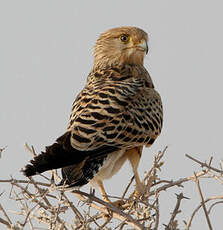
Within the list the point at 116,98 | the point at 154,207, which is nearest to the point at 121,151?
the point at 116,98

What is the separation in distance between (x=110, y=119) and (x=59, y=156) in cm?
77

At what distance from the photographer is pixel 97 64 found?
6.02m

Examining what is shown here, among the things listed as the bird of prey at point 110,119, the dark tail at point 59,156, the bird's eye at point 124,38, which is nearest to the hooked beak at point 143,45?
the bird of prey at point 110,119

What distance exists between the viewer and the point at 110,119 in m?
4.66

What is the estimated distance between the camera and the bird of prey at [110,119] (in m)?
4.19

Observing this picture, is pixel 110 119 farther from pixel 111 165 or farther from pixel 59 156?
pixel 59 156

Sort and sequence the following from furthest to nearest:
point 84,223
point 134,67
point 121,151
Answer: point 134,67 < point 121,151 < point 84,223

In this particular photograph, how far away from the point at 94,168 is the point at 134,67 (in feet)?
5.65

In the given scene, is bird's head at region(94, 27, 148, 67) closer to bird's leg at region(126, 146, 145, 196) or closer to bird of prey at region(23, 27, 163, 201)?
bird of prey at region(23, 27, 163, 201)

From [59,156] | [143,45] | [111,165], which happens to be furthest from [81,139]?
[143,45]

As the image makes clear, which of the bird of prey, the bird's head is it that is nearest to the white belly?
the bird of prey

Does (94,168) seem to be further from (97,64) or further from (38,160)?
(97,64)

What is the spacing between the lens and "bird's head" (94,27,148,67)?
5.82 metres

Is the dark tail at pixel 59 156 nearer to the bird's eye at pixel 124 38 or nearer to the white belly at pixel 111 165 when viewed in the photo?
the white belly at pixel 111 165
